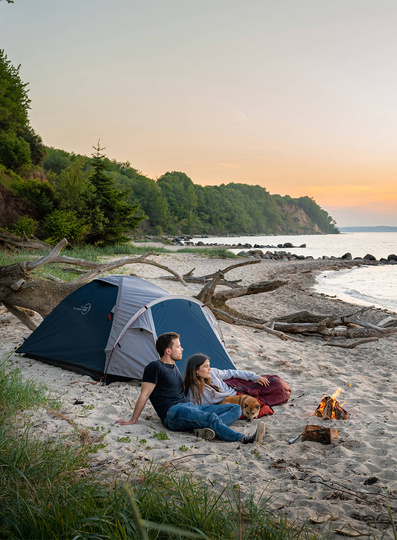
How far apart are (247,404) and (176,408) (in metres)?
1.00

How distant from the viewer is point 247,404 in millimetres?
5457

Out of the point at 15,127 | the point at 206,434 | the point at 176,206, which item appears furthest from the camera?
the point at 176,206

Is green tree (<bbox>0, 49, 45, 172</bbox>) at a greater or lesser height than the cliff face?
greater

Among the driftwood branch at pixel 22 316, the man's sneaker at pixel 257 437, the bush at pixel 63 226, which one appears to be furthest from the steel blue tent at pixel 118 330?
the bush at pixel 63 226

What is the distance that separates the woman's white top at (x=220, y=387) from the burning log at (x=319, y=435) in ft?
3.95

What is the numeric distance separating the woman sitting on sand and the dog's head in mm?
128

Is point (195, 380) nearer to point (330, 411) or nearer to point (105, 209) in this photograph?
point (330, 411)

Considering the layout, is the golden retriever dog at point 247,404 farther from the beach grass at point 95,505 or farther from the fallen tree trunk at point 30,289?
the fallen tree trunk at point 30,289

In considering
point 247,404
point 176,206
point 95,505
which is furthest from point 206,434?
point 176,206

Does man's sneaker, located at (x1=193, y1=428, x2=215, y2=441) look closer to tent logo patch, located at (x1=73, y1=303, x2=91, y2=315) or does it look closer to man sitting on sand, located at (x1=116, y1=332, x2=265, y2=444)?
man sitting on sand, located at (x1=116, y1=332, x2=265, y2=444)

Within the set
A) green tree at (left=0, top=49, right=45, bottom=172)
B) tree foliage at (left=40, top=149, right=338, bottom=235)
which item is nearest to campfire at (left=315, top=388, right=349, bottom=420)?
green tree at (left=0, top=49, right=45, bottom=172)

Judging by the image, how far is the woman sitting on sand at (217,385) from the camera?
17.7 feet

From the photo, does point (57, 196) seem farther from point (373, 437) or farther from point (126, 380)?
point (373, 437)

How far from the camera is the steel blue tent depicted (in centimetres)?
648
